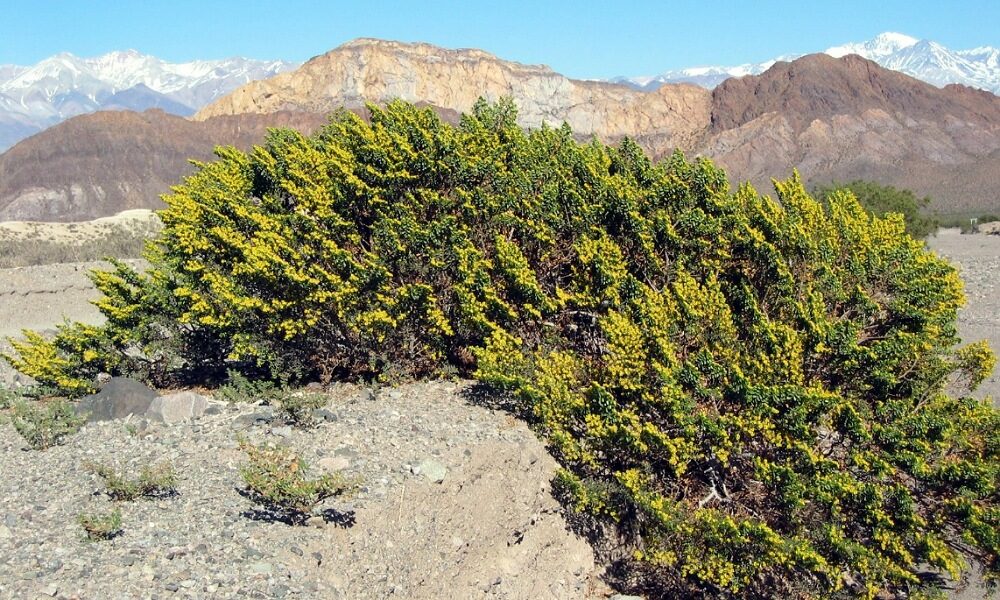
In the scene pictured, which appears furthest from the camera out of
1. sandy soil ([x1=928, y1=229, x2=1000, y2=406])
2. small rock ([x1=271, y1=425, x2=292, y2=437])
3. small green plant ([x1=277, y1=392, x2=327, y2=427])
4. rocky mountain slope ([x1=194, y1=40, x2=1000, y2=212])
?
rocky mountain slope ([x1=194, y1=40, x2=1000, y2=212])

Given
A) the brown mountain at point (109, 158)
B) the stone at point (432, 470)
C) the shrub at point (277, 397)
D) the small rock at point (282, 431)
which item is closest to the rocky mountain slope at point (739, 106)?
the brown mountain at point (109, 158)

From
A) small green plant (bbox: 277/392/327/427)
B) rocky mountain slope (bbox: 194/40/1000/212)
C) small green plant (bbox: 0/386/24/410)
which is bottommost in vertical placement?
small green plant (bbox: 0/386/24/410)

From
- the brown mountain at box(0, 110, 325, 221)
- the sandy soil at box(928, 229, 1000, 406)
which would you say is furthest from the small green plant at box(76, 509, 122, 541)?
the brown mountain at box(0, 110, 325, 221)

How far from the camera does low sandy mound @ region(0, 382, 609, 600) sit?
9.48 metres

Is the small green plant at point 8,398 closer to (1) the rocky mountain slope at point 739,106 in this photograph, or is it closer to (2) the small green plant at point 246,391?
(2) the small green plant at point 246,391

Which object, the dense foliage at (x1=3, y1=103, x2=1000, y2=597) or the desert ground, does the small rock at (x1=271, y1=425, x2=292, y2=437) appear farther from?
the dense foliage at (x1=3, y1=103, x2=1000, y2=597)

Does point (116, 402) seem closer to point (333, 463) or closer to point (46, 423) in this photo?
point (46, 423)

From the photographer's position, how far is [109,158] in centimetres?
10356

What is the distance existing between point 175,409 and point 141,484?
12.0 ft

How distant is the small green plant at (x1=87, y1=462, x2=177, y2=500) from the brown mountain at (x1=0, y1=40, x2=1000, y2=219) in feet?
284

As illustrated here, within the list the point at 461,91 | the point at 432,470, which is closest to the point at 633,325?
the point at 432,470

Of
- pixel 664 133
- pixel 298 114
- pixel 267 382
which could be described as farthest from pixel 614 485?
pixel 664 133

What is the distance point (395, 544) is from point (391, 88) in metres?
108

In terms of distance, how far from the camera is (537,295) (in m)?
14.3
